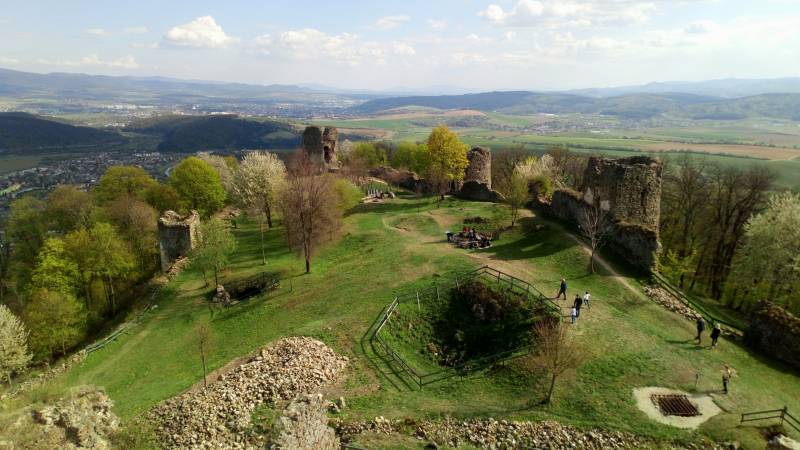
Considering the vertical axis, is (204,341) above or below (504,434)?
below

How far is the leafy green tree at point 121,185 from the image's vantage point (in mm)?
56969

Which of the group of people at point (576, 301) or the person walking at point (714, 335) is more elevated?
the group of people at point (576, 301)

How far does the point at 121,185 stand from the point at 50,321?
30.3 metres

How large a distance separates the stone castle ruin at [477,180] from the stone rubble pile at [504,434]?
40167mm

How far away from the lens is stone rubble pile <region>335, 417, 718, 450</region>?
16.2m

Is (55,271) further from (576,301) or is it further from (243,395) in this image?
(576,301)

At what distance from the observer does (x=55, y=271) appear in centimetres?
3838

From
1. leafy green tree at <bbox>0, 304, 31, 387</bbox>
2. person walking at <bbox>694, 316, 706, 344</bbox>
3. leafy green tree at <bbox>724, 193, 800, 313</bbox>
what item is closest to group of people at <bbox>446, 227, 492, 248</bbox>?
person walking at <bbox>694, 316, 706, 344</bbox>

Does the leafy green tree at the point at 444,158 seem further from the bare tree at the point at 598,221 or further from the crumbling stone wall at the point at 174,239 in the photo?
the crumbling stone wall at the point at 174,239

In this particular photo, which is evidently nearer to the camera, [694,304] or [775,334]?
[775,334]

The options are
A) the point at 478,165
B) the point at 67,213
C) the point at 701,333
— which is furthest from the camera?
the point at 478,165

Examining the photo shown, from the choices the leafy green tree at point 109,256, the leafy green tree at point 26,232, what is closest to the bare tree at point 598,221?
the leafy green tree at point 109,256

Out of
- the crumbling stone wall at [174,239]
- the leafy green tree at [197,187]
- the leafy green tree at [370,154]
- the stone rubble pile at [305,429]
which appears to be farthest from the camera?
the leafy green tree at [370,154]

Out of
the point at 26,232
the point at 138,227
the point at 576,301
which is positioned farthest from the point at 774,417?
the point at 26,232
